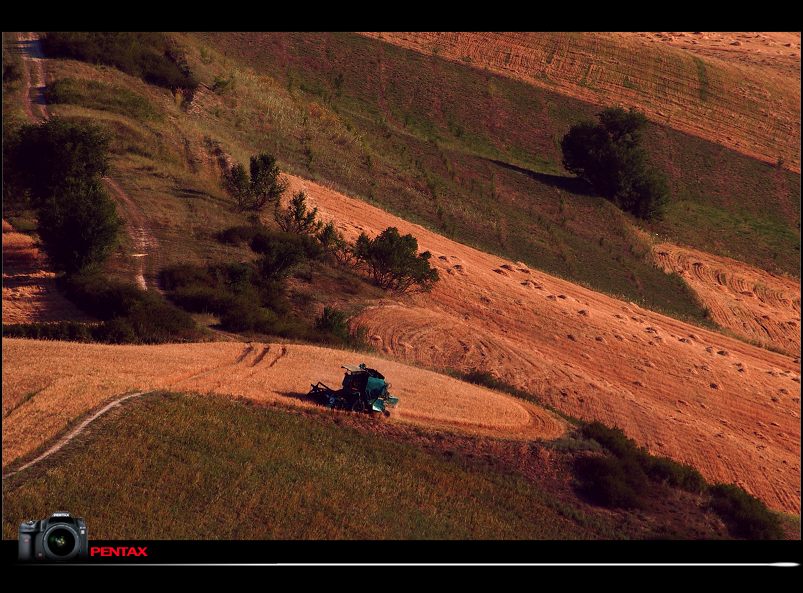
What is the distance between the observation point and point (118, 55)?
232ft

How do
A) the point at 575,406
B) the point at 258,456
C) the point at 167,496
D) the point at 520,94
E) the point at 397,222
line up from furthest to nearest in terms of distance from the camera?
the point at 520,94
the point at 397,222
the point at 575,406
the point at 258,456
the point at 167,496

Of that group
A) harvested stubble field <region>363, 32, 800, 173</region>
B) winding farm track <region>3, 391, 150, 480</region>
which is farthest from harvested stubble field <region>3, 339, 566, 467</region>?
harvested stubble field <region>363, 32, 800, 173</region>

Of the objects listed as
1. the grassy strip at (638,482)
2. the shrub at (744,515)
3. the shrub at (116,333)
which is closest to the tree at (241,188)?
the shrub at (116,333)

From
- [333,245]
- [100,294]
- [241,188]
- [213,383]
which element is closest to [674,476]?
[213,383]

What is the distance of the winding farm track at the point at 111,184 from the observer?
4662cm

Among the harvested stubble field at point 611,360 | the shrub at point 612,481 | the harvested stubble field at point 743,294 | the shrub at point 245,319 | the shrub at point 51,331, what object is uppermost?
the shrub at point 612,481

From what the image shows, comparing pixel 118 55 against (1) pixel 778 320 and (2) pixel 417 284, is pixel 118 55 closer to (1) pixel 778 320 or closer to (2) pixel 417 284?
(2) pixel 417 284

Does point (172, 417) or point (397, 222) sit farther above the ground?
point (172, 417)

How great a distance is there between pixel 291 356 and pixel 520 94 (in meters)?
79.5

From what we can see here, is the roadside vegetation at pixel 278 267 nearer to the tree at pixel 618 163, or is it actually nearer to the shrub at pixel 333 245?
the shrub at pixel 333 245

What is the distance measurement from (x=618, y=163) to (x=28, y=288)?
65.4 m

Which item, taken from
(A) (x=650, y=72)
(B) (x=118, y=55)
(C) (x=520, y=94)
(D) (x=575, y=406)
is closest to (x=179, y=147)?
(B) (x=118, y=55)

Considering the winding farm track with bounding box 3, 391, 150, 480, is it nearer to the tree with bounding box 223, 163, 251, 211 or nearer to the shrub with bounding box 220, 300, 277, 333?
the shrub with bounding box 220, 300, 277, 333

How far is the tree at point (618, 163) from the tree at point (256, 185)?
4560 centimetres
